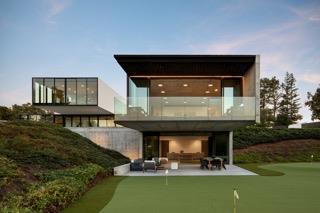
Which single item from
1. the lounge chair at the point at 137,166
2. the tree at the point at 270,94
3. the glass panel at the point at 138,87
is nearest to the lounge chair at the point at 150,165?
the lounge chair at the point at 137,166

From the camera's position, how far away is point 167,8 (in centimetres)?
2231

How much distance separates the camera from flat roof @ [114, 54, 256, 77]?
17.5 m

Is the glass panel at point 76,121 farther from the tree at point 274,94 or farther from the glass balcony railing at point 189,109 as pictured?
the tree at point 274,94

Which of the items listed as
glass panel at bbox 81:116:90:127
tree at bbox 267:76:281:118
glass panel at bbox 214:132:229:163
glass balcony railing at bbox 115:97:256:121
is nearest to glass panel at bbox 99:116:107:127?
glass panel at bbox 81:116:90:127

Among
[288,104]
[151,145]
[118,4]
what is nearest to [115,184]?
[151,145]

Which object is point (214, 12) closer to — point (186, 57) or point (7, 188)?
point (186, 57)

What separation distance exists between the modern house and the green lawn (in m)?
4.60

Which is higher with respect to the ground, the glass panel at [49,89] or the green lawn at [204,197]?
the glass panel at [49,89]

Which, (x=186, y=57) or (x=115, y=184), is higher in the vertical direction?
(x=186, y=57)

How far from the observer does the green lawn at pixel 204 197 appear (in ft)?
26.3

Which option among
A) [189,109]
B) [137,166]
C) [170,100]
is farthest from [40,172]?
[137,166]

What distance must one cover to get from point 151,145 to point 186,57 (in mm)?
9007

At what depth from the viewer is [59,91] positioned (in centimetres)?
3012

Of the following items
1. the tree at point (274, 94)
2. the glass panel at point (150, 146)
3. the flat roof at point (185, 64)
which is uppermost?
the tree at point (274, 94)
